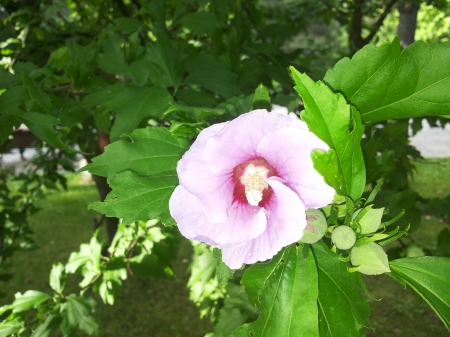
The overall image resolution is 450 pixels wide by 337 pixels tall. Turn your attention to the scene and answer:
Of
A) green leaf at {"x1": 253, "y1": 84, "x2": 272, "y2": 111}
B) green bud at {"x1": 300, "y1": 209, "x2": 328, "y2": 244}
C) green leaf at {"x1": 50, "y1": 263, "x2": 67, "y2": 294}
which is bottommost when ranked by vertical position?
green leaf at {"x1": 50, "y1": 263, "x2": 67, "y2": 294}

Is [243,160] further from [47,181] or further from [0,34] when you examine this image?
[47,181]

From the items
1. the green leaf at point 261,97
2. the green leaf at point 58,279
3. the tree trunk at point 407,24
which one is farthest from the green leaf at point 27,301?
the tree trunk at point 407,24

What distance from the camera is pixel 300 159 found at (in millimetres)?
642

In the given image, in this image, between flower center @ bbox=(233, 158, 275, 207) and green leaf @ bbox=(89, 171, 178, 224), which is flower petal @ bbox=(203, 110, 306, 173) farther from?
green leaf @ bbox=(89, 171, 178, 224)

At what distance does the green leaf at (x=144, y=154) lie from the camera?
2.92ft

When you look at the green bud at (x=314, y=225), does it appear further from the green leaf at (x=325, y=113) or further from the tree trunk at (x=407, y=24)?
the tree trunk at (x=407, y=24)

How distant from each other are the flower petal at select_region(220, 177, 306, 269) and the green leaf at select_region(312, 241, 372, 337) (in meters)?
0.16

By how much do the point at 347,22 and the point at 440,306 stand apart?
3.29 meters

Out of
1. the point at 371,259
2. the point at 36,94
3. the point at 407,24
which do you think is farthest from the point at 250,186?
the point at 407,24

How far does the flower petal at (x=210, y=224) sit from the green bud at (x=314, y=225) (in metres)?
0.08

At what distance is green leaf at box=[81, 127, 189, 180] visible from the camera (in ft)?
2.92

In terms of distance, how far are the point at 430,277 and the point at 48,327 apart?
4.73ft

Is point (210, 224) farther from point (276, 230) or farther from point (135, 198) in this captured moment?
point (135, 198)

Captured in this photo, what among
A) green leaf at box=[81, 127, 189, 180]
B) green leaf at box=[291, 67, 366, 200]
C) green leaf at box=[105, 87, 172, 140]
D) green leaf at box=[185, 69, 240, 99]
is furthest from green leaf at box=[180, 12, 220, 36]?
green leaf at box=[291, 67, 366, 200]
